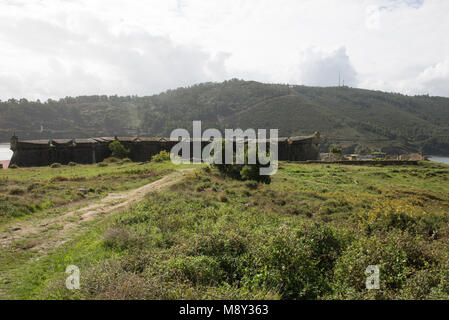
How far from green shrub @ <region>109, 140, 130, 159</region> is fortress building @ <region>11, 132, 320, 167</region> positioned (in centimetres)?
173

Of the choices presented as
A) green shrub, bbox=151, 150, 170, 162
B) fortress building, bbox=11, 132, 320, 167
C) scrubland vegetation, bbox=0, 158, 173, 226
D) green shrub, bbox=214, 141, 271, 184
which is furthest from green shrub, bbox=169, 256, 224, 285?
fortress building, bbox=11, 132, 320, 167

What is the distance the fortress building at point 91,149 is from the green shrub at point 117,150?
1.73m

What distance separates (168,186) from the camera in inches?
693

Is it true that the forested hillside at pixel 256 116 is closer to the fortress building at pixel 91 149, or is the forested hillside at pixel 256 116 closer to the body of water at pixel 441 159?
the body of water at pixel 441 159

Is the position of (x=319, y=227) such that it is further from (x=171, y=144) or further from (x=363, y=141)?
(x=363, y=141)

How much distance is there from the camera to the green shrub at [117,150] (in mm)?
38312

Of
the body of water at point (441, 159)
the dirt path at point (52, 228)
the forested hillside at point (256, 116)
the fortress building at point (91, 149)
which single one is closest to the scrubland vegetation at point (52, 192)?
the dirt path at point (52, 228)

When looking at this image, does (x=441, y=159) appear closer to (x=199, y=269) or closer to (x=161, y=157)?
(x=161, y=157)

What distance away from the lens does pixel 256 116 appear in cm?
11600

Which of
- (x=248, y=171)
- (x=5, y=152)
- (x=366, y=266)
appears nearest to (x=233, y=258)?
(x=366, y=266)

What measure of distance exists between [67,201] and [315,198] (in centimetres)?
1400

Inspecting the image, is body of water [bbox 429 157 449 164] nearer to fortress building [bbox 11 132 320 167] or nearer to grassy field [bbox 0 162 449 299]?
fortress building [bbox 11 132 320 167]
